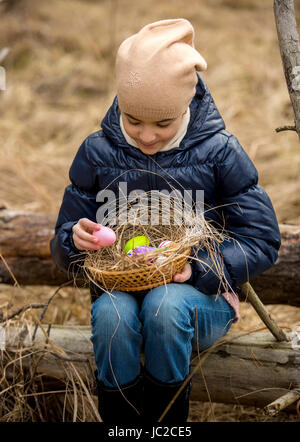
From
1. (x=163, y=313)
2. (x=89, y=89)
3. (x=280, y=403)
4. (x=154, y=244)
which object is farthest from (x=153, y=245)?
(x=89, y=89)

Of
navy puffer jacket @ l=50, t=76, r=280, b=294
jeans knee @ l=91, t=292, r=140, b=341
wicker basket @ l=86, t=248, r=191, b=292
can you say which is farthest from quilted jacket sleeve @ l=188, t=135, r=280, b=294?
jeans knee @ l=91, t=292, r=140, b=341

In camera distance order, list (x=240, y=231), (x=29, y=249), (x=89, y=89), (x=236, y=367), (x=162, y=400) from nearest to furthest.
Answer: (x=162, y=400) < (x=240, y=231) < (x=236, y=367) < (x=29, y=249) < (x=89, y=89)

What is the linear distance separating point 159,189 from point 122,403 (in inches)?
27.7

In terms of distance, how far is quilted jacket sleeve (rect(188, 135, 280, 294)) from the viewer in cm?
176

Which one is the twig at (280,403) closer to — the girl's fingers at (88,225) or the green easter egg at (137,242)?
the green easter egg at (137,242)

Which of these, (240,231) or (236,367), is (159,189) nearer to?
(240,231)

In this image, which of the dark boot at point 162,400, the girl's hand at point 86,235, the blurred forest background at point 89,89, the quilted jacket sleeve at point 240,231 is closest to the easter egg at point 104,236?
the girl's hand at point 86,235

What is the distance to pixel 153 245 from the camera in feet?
6.06

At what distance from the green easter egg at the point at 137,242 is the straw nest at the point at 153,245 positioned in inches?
0.7

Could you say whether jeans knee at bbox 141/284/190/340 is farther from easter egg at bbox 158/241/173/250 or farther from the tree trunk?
the tree trunk

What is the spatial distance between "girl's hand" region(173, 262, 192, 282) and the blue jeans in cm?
3

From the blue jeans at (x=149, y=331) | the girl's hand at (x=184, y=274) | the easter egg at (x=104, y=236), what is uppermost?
the easter egg at (x=104, y=236)

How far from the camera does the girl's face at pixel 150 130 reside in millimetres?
1749

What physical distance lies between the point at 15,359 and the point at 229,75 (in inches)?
173
